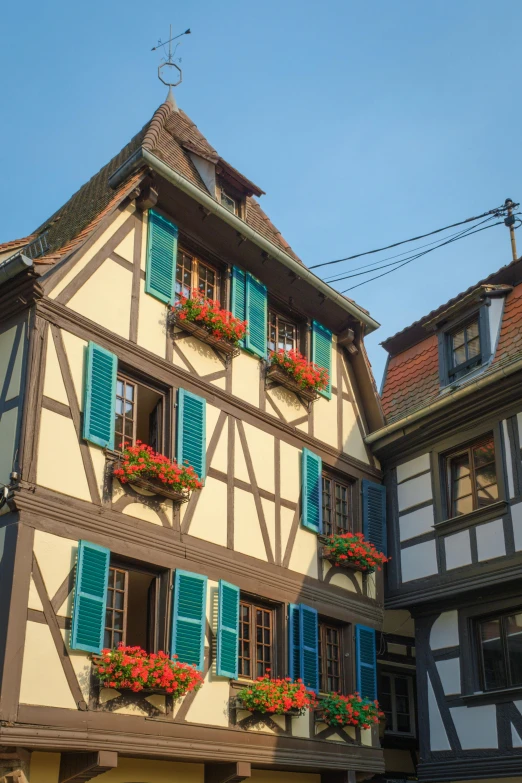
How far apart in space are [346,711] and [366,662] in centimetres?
113

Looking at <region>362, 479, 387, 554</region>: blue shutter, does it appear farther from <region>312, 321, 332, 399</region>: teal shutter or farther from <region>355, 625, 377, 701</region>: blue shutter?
<region>312, 321, 332, 399</region>: teal shutter

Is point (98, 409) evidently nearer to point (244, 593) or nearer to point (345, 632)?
point (244, 593)

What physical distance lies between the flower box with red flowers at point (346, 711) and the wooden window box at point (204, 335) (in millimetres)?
4903

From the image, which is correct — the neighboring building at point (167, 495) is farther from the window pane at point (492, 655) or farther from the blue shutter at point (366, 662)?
the window pane at point (492, 655)

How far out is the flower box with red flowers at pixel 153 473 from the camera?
11.6 meters

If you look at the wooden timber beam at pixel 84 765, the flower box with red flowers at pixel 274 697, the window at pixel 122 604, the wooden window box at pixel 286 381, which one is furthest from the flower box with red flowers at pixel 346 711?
the wooden window box at pixel 286 381

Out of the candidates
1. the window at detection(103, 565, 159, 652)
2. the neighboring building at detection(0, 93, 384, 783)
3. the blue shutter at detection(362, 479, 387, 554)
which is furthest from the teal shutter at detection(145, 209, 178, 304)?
the blue shutter at detection(362, 479, 387, 554)

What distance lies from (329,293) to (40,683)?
7.91 m

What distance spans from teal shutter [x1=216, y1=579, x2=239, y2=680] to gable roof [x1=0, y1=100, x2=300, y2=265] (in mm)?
4809

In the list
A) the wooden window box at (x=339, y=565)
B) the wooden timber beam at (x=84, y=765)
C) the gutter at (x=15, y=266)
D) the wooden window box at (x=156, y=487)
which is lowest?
the wooden timber beam at (x=84, y=765)

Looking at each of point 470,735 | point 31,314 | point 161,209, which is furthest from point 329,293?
point 470,735

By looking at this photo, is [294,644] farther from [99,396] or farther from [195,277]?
[195,277]

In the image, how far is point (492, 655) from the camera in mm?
13570

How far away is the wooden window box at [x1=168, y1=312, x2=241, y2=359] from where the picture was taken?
13.2 m
